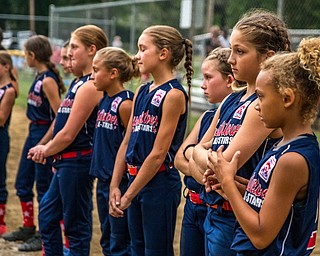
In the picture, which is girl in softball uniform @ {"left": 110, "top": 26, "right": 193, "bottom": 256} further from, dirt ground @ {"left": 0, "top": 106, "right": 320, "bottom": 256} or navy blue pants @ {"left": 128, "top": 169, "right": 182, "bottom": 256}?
dirt ground @ {"left": 0, "top": 106, "right": 320, "bottom": 256}

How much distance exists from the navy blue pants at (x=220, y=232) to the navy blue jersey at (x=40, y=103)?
3.09 m

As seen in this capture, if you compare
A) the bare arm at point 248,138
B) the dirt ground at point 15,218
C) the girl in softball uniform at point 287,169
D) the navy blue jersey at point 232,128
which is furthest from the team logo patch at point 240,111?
the dirt ground at point 15,218

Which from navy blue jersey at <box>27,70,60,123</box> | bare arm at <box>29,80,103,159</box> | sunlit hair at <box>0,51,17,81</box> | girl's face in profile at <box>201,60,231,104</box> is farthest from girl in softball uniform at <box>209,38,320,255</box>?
sunlit hair at <box>0,51,17,81</box>

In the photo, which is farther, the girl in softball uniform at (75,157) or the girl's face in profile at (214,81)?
the girl in softball uniform at (75,157)

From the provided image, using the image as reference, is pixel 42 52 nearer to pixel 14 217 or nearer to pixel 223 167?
pixel 14 217

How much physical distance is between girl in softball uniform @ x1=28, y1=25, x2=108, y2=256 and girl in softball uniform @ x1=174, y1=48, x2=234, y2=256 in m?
1.25

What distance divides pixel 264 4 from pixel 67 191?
425 inches

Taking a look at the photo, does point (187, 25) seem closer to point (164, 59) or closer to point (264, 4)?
point (264, 4)

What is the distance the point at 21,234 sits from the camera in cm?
617

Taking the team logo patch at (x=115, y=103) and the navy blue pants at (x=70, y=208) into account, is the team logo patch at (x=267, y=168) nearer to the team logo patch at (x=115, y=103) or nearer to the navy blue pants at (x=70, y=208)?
the team logo patch at (x=115, y=103)

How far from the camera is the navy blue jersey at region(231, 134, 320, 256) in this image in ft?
8.45

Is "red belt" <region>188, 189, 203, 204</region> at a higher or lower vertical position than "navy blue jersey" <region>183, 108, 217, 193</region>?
lower

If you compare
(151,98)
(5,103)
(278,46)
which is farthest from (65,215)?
(278,46)

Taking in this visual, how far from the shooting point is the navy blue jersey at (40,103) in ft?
19.4
